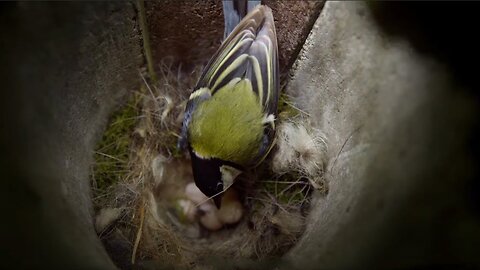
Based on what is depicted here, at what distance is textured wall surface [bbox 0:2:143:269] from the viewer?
87 centimetres

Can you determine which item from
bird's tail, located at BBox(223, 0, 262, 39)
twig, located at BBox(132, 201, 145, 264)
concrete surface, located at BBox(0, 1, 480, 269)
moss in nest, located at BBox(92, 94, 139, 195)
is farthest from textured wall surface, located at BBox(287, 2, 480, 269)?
moss in nest, located at BBox(92, 94, 139, 195)

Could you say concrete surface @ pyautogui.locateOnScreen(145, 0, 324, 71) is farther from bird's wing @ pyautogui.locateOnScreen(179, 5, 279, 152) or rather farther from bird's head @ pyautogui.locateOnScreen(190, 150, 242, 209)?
bird's head @ pyautogui.locateOnScreen(190, 150, 242, 209)

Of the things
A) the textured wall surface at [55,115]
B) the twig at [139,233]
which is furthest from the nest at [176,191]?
the textured wall surface at [55,115]

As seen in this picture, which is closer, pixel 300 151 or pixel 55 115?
pixel 55 115

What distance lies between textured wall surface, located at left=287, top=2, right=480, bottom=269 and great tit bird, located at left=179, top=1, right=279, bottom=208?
0.33 feet

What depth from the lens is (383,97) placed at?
42.8 inches

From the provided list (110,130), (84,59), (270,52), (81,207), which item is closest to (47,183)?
(81,207)

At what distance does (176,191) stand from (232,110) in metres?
0.36

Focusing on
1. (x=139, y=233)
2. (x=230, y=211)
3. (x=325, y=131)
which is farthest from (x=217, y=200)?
(x=325, y=131)

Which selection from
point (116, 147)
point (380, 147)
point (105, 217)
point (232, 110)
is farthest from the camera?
point (116, 147)

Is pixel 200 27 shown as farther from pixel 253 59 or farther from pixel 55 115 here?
pixel 55 115

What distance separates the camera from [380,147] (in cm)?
104

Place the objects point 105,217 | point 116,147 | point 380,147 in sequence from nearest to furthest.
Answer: point 380,147 → point 105,217 → point 116,147

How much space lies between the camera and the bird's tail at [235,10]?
1334 millimetres
